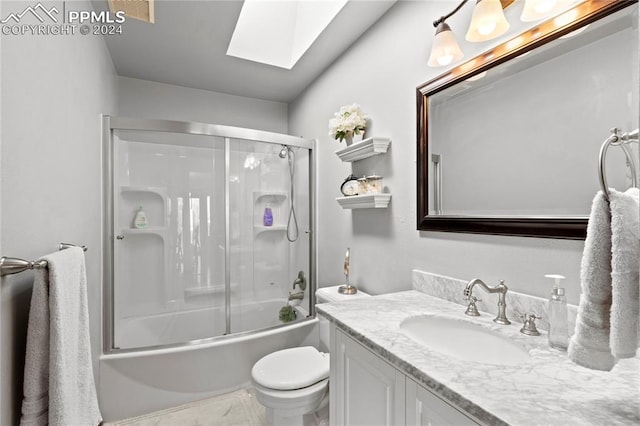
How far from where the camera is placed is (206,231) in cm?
241

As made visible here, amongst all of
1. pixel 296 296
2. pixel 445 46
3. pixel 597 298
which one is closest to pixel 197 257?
pixel 296 296

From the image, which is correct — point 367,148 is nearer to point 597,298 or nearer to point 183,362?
point 597,298

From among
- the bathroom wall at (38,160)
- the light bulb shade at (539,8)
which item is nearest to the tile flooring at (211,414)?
the bathroom wall at (38,160)

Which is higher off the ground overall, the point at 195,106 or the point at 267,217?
the point at 195,106

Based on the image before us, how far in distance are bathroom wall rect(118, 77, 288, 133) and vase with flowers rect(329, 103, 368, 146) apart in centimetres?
146

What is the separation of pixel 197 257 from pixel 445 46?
83.2 inches

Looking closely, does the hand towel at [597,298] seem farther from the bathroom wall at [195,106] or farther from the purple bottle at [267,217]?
the bathroom wall at [195,106]

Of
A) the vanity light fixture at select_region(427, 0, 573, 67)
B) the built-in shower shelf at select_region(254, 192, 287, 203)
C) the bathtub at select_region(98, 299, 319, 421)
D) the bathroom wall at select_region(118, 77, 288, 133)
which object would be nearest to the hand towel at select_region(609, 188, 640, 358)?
the vanity light fixture at select_region(427, 0, 573, 67)

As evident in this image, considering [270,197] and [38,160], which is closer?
[38,160]

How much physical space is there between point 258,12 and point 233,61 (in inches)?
16.4

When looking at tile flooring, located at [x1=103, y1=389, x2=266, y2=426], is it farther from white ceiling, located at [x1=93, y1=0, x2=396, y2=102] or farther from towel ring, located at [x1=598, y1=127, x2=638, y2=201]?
white ceiling, located at [x1=93, y1=0, x2=396, y2=102]

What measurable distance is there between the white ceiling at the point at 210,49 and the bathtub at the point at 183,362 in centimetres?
191

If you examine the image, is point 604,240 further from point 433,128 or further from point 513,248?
point 433,128

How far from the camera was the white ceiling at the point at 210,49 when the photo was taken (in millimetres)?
1815
